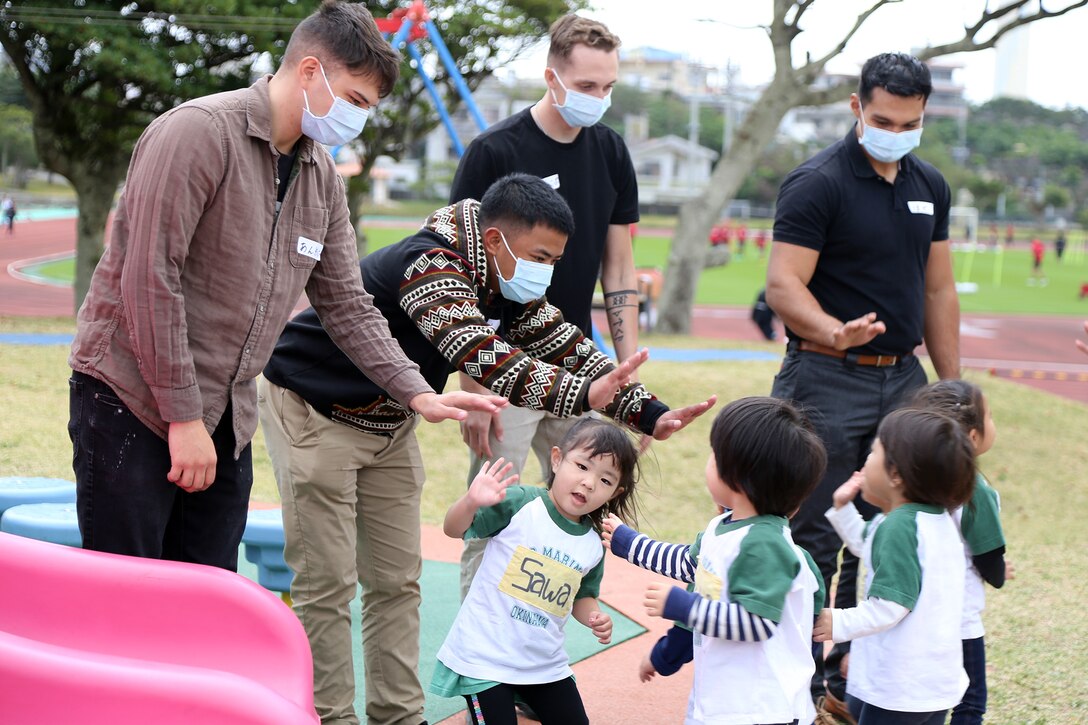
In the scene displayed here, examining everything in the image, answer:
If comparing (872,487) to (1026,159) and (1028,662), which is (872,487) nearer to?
(1028,662)

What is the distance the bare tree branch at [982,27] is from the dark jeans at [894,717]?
11.5m

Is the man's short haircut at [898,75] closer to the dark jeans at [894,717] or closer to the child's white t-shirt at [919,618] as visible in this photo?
the child's white t-shirt at [919,618]

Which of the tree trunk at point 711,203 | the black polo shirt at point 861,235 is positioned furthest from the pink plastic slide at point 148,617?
the tree trunk at point 711,203

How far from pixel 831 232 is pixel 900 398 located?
1.99ft

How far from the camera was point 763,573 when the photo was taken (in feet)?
8.05

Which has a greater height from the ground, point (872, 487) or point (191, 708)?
point (872, 487)

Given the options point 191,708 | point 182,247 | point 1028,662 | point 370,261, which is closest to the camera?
point 191,708

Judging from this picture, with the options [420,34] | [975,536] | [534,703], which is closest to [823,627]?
[975,536]

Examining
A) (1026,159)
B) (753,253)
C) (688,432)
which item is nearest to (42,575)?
(688,432)

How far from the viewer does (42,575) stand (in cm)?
260

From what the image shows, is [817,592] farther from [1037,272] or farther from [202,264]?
[1037,272]

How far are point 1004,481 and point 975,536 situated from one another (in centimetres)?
595

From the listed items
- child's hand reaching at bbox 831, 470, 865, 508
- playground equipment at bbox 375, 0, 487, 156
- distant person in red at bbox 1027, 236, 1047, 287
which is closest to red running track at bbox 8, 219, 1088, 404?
playground equipment at bbox 375, 0, 487, 156

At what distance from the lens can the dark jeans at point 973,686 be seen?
3275 mm
